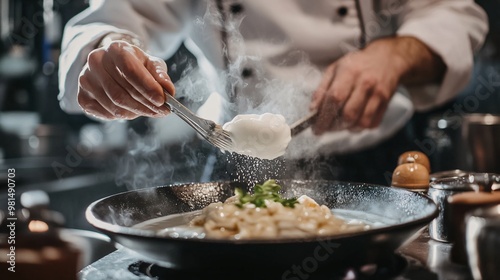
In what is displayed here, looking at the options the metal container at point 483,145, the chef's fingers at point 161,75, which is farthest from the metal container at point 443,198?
the metal container at point 483,145

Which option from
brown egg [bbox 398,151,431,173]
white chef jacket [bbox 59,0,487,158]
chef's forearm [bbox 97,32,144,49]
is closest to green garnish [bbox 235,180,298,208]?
brown egg [bbox 398,151,431,173]

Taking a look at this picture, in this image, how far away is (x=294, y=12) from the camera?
9.53 ft

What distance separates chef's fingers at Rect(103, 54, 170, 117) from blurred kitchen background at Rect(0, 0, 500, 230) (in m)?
2.55

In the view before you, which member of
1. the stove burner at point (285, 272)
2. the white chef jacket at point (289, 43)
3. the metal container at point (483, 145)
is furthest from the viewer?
the metal container at point (483, 145)

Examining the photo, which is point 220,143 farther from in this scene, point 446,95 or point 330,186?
point 446,95

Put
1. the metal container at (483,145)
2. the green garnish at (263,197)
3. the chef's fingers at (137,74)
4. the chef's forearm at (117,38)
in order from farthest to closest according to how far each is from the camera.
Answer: the metal container at (483,145) → the chef's forearm at (117,38) → the chef's fingers at (137,74) → the green garnish at (263,197)

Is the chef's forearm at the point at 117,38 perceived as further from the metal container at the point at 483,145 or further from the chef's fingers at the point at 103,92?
the metal container at the point at 483,145

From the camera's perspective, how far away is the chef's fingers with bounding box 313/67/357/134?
2.40m

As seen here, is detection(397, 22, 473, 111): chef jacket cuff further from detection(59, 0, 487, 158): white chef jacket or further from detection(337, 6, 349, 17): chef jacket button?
detection(337, 6, 349, 17): chef jacket button

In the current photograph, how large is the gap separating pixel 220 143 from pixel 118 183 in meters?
3.08

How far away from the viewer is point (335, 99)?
2.45m

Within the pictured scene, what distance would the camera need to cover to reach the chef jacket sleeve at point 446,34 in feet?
9.40

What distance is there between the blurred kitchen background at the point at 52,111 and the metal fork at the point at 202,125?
105 inches

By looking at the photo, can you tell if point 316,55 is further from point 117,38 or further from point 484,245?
point 484,245
